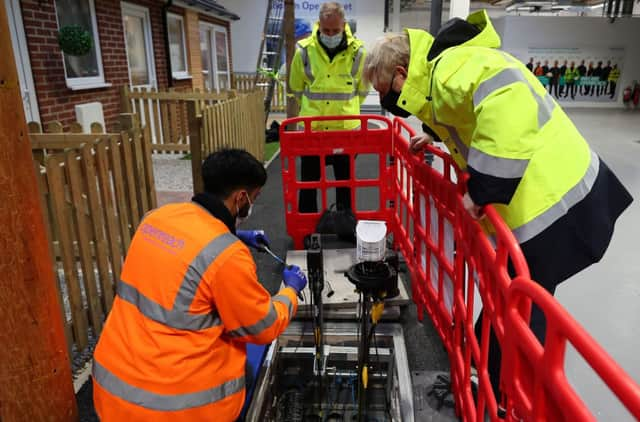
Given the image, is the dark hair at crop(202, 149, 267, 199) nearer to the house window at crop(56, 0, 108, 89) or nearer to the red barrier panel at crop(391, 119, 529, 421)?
the red barrier panel at crop(391, 119, 529, 421)

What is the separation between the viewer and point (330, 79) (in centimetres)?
423

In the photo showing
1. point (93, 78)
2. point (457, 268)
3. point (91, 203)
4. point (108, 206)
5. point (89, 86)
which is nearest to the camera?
point (457, 268)

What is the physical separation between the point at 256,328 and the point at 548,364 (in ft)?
3.19

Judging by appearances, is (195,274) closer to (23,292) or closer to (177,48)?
(23,292)

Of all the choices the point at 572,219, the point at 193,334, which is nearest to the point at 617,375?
the point at 572,219

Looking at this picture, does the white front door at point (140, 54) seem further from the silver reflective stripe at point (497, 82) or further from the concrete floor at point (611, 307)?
the silver reflective stripe at point (497, 82)

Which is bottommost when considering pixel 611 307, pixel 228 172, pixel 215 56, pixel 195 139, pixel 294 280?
pixel 611 307

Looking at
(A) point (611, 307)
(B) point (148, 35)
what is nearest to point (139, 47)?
(B) point (148, 35)

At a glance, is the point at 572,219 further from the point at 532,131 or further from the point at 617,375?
the point at 617,375

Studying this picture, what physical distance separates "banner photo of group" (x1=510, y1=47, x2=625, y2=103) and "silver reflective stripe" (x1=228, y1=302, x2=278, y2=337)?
14.5 m

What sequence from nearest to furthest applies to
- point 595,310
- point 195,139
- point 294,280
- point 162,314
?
point 162,314 < point 294,280 < point 595,310 < point 195,139

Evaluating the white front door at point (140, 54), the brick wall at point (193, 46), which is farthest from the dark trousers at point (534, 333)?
the brick wall at point (193, 46)

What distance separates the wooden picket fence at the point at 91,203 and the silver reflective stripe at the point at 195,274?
118cm

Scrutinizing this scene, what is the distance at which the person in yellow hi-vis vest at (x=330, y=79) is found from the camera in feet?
13.2
